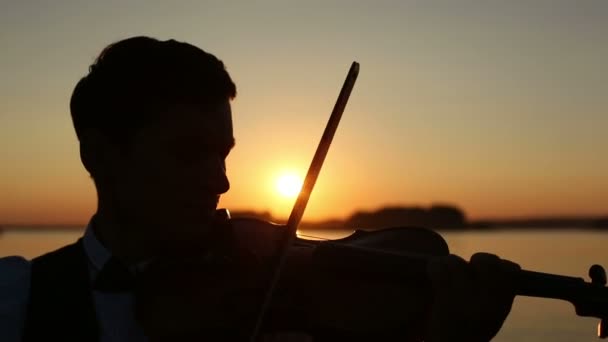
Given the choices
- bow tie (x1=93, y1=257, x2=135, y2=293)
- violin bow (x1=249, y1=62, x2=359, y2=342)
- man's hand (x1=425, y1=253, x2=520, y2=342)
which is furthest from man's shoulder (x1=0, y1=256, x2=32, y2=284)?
man's hand (x1=425, y1=253, x2=520, y2=342)

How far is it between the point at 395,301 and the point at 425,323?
0.17 meters

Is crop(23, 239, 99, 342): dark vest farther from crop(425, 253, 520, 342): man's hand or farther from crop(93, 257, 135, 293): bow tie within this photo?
crop(425, 253, 520, 342): man's hand

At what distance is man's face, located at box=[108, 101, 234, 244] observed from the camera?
2592mm

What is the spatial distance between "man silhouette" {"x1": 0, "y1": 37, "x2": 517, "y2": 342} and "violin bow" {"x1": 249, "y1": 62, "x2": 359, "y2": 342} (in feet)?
1.00

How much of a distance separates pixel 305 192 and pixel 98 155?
0.79 meters

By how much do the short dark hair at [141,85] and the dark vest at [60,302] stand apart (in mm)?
481

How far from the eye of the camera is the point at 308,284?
3.07 m

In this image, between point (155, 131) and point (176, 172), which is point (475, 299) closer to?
point (176, 172)

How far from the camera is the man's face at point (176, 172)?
2592 mm

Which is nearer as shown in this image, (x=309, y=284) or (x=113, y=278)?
(x=113, y=278)

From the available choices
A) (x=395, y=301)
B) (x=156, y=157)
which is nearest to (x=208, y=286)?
(x=156, y=157)

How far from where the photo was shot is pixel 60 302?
2385 millimetres

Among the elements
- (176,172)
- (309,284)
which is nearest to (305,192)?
(309,284)

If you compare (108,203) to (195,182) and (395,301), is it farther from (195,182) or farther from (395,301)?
(395,301)
